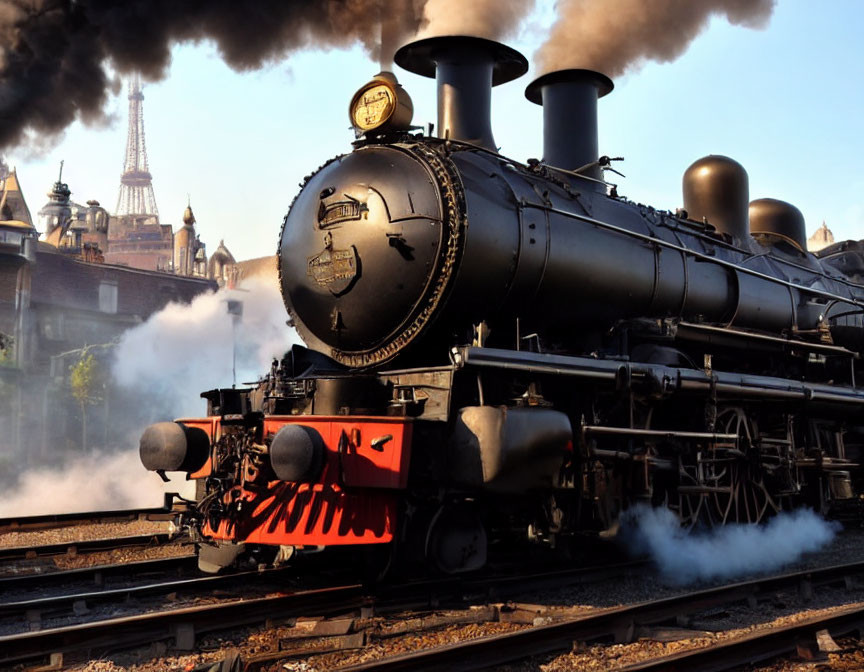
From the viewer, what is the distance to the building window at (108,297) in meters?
37.8

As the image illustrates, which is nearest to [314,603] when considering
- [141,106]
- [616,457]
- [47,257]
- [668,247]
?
[616,457]

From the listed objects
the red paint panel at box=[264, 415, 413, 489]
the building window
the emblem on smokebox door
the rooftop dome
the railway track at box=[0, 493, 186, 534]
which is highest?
the rooftop dome

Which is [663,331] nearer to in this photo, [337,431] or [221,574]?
[337,431]

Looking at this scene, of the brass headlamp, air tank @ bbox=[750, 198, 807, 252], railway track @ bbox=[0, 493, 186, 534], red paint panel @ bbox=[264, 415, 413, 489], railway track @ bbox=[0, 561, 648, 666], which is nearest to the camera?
railway track @ bbox=[0, 561, 648, 666]

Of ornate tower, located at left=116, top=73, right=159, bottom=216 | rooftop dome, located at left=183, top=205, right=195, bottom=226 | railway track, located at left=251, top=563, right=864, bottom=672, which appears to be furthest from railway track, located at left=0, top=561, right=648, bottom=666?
ornate tower, located at left=116, top=73, right=159, bottom=216

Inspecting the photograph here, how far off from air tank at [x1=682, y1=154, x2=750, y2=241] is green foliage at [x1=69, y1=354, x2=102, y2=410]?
2455cm

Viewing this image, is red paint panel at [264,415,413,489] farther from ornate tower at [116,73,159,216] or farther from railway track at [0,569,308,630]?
ornate tower at [116,73,159,216]

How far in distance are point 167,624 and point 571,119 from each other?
5.65 meters

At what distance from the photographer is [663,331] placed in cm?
712

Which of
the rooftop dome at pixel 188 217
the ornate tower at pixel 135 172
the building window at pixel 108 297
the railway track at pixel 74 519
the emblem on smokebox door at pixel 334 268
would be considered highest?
the ornate tower at pixel 135 172

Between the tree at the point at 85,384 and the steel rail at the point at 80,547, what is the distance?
22.1m

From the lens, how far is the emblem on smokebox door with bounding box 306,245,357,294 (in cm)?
611

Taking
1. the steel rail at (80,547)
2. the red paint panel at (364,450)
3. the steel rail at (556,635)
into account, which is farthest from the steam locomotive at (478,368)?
the steel rail at (80,547)

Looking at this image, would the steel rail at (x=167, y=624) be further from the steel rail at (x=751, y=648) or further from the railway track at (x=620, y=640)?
the steel rail at (x=751, y=648)
